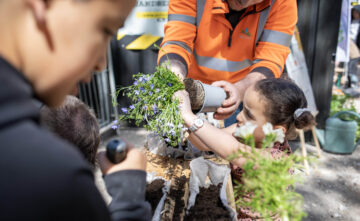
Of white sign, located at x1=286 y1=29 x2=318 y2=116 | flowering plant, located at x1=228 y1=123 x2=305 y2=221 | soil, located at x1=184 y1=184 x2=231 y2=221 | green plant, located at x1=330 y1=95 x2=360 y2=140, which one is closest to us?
flowering plant, located at x1=228 y1=123 x2=305 y2=221

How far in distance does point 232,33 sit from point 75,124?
4.62 ft

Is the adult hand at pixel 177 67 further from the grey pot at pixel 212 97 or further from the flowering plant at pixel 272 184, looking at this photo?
the flowering plant at pixel 272 184

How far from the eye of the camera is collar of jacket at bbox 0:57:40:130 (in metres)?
0.49

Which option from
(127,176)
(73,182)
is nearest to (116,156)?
(127,176)

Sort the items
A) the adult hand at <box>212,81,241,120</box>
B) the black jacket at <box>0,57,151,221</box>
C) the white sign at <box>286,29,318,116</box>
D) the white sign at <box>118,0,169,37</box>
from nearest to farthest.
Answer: the black jacket at <box>0,57,151,221</box>, the adult hand at <box>212,81,241,120</box>, the white sign at <box>286,29,318,116</box>, the white sign at <box>118,0,169,37</box>

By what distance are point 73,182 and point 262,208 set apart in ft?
2.16

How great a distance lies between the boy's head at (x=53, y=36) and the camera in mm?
556

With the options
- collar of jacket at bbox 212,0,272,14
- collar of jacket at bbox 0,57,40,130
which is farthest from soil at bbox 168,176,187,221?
collar of jacket at bbox 212,0,272,14

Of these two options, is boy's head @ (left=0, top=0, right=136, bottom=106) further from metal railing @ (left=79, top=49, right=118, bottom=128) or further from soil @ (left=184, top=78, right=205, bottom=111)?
metal railing @ (left=79, top=49, right=118, bottom=128)

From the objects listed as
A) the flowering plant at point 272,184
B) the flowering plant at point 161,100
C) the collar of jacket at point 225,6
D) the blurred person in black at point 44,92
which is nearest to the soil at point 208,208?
the flowering plant at point 161,100

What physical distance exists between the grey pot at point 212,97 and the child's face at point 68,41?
1.04m

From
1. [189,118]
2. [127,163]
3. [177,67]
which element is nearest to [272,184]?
[127,163]

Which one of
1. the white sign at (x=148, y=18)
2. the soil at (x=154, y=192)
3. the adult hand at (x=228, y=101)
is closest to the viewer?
the soil at (x=154, y=192)

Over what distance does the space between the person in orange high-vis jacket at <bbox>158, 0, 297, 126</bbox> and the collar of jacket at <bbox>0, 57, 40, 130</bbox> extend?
4.60ft
